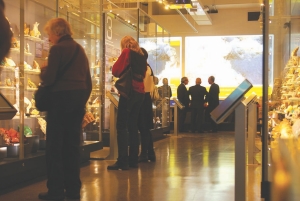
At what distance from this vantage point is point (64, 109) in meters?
4.05

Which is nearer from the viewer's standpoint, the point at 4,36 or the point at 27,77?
the point at 4,36

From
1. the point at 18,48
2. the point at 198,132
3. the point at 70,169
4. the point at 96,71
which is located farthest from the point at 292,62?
the point at 198,132

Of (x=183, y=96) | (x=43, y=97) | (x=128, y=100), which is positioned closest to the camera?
(x=43, y=97)

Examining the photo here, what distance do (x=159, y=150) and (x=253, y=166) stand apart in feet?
7.49

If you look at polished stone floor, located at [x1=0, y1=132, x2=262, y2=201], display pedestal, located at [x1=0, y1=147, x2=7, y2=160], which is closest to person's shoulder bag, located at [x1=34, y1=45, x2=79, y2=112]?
polished stone floor, located at [x1=0, y1=132, x2=262, y2=201]

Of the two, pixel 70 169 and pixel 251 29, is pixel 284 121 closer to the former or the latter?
pixel 70 169

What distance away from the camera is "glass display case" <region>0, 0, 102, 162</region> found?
5199 mm

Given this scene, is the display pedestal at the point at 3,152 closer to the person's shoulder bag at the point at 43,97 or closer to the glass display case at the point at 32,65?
the glass display case at the point at 32,65

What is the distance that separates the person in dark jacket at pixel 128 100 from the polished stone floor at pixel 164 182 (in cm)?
21

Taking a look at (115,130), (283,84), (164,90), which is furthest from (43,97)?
(164,90)

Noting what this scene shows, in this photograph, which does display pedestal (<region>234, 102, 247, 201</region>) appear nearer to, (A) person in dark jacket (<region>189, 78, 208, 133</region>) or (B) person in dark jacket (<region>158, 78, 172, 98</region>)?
(B) person in dark jacket (<region>158, 78, 172, 98</region>)

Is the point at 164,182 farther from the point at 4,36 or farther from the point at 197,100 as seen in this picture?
the point at 197,100

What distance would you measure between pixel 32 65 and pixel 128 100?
1.22 m

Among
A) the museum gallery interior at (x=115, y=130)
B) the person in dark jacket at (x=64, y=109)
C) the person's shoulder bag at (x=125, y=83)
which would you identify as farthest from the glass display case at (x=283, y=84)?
the person's shoulder bag at (x=125, y=83)
